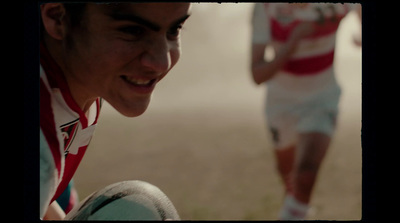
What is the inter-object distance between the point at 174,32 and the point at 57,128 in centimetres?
57

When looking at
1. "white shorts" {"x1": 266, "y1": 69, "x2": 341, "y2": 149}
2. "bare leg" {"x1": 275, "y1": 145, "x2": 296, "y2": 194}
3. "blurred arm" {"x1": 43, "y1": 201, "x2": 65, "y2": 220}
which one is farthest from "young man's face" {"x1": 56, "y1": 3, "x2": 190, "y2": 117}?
"bare leg" {"x1": 275, "y1": 145, "x2": 296, "y2": 194}

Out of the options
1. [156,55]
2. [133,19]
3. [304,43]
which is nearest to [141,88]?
[156,55]

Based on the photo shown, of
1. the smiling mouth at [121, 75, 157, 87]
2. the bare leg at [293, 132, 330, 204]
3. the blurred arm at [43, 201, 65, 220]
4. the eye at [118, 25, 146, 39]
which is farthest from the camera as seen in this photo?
the bare leg at [293, 132, 330, 204]

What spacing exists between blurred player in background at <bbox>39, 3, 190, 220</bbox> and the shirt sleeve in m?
2.56

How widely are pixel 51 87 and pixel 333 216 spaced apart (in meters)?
4.42

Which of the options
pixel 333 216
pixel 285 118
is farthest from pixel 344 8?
pixel 333 216

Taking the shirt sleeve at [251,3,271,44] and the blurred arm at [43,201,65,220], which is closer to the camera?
the blurred arm at [43,201,65,220]

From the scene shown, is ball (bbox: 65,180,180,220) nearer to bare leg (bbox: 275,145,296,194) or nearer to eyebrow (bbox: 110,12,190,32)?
eyebrow (bbox: 110,12,190,32)

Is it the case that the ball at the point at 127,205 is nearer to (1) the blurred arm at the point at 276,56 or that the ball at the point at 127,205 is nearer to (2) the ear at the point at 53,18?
(2) the ear at the point at 53,18

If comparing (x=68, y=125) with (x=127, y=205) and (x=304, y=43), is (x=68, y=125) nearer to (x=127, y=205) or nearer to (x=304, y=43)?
(x=127, y=205)

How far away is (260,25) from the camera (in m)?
4.90

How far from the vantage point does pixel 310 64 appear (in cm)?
509

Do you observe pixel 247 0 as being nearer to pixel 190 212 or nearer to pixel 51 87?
pixel 51 87

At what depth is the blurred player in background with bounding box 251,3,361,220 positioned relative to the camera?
470 centimetres
